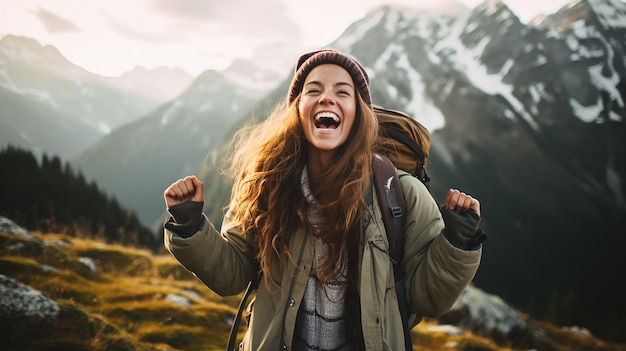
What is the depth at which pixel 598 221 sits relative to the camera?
14825cm

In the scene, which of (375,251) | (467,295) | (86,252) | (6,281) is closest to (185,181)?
(375,251)

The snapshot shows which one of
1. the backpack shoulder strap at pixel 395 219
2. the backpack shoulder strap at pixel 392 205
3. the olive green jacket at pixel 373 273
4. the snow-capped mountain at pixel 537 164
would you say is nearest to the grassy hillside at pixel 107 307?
the olive green jacket at pixel 373 273

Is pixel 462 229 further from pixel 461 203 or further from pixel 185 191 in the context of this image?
pixel 185 191

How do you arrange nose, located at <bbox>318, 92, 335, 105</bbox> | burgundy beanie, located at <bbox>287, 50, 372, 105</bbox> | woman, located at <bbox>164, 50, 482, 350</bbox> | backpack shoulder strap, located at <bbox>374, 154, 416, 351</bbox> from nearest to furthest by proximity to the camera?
woman, located at <bbox>164, 50, 482, 350</bbox>, backpack shoulder strap, located at <bbox>374, 154, 416, 351</bbox>, nose, located at <bbox>318, 92, 335, 105</bbox>, burgundy beanie, located at <bbox>287, 50, 372, 105</bbox>

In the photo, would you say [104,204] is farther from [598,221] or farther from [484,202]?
[598,221]

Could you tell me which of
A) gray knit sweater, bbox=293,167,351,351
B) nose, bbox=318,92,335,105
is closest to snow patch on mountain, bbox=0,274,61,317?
gray knit sweater, bbox=293,167,351,351

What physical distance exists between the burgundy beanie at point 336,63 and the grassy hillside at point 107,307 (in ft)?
12.7

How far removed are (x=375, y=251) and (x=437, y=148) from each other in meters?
166

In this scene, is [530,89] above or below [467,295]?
above

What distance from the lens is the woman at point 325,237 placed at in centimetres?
262

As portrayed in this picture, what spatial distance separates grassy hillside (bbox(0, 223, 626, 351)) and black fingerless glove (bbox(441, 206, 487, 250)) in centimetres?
414

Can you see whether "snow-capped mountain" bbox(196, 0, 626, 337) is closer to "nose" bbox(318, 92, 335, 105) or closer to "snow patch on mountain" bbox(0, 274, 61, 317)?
"nose" bbox(318, 92, 335, 105)

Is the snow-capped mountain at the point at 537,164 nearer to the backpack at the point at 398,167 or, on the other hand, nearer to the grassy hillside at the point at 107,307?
the grassy hillside at the point at 107,307

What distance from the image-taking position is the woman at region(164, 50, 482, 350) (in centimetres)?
262
